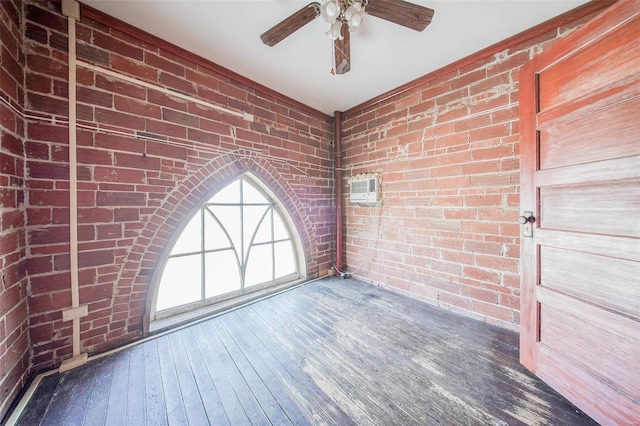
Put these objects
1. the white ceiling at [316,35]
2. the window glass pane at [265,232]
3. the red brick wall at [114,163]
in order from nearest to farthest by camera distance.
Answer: the red brick wall at [114,163] → the white ceiling at [316,35] → the window glass pane at [265,232]

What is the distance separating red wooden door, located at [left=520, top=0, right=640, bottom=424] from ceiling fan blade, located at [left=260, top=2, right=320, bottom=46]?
1.56m

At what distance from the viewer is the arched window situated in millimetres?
2354

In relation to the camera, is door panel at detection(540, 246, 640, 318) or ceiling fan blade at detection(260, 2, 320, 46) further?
ceiling fan blade at detection(260, 2, 320, 46)

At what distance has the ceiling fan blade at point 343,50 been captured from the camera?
1649 mm

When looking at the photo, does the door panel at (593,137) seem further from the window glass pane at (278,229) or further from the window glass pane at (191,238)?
the window glass pane at (191,238)

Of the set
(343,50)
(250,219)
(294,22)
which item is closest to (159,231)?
(250,219)

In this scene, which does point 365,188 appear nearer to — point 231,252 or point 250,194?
point 250,194

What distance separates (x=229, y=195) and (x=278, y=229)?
84 cm

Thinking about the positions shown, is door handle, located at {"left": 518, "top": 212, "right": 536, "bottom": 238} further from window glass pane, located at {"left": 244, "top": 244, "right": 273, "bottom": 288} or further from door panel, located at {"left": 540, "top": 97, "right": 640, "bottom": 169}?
window glass pane, located at {"left": 244, "top": 244, "right": 273, "bottom": 288}

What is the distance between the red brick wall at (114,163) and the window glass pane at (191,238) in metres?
0.31

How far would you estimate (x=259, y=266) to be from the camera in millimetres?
2977

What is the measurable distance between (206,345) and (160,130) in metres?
1.94

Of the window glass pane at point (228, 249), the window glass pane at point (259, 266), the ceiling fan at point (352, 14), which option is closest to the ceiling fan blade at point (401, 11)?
the ceiling fan at point (352, 14)

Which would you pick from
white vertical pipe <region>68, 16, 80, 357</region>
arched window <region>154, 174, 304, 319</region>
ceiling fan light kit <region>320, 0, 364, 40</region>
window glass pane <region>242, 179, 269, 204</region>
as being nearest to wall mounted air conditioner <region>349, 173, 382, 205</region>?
arched window <region>154, 174, 304, 319</region>
